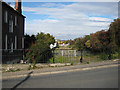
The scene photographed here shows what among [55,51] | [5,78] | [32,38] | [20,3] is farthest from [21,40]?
[5,78]

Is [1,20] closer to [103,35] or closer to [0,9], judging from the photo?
[0,9]

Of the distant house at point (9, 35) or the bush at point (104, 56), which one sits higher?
the distant house at point (9, 35)

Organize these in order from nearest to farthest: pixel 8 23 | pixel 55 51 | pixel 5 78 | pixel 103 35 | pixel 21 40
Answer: pixel 5 78
pixel 55 51
pixel 8 23
pixel 103 35
pixel 21 40

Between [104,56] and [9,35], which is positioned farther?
[9,35]

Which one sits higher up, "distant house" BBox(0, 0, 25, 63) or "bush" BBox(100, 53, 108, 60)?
"distant house" BBox(0, 0, 25, 63)

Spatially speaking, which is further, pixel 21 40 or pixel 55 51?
pixel 21 40

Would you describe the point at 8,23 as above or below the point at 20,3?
below

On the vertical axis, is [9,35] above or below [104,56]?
above

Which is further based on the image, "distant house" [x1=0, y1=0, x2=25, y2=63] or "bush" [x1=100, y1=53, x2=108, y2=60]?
"bush" [x1=100, y1=53, x2=108, y2=60]

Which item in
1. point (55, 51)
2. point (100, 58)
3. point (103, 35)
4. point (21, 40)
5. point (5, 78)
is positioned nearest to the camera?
point (5, 78)

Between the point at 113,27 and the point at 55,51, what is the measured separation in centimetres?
1147

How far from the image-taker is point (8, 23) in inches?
664

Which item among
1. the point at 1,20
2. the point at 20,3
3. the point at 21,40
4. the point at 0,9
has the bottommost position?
the point at 21,40

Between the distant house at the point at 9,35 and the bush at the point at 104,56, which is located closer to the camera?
the distant house at the point at 9,35
